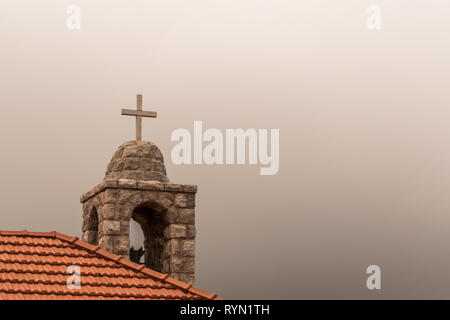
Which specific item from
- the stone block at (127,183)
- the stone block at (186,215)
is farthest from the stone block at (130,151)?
the stone block at (186,215)

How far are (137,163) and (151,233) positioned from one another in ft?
3.81

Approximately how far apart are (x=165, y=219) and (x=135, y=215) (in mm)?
989

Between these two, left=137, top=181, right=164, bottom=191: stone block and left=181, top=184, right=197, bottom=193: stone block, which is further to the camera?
left=181, top=184, right=197, bottom=193: stone block

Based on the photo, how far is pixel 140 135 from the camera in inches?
497

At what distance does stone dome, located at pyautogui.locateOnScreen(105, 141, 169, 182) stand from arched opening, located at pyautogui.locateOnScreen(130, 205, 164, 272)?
0.55 m

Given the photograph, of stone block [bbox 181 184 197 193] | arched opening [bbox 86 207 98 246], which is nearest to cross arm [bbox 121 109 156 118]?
stone block [bbox 181 184 197 193]

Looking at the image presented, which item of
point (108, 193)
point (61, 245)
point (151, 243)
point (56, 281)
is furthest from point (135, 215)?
point (56, 281)

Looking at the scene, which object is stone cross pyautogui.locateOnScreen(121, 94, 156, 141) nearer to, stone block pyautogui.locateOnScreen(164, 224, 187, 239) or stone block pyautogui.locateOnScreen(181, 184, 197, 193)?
stone block pyautogui.locateOnScreen(181, 184, 197, 193)

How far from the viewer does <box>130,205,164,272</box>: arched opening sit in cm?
1246

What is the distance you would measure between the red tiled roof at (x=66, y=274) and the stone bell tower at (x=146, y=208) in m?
1.18

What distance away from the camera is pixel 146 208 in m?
12.7
